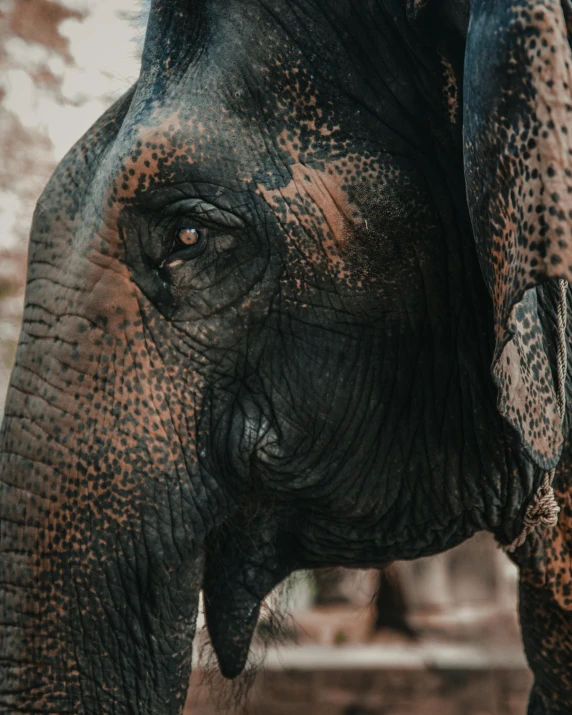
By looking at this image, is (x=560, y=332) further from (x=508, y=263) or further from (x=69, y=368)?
(x=69, y=368)

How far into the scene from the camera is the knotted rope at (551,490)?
1517mm

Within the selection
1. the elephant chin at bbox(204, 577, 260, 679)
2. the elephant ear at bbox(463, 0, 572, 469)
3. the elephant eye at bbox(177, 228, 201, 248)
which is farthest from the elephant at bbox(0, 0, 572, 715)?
the elephant ear at bbox(463, 0, 572, 469)

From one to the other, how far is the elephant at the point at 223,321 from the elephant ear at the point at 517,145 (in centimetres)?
22

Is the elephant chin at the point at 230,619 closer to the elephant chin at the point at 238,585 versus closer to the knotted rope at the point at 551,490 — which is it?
the elephant chin at the point at 238,585

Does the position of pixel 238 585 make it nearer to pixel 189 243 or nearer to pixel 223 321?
pixel 223 321

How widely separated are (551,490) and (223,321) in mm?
609

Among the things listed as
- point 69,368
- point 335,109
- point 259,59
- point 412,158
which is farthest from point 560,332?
point 69,368

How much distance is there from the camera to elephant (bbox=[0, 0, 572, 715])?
1.45 m

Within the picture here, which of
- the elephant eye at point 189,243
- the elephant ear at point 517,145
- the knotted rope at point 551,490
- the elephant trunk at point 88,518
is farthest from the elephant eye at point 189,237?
the knotted rope at point 551,490

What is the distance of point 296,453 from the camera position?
1.56 meters

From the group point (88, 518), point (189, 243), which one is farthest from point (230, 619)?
point (189, 243)

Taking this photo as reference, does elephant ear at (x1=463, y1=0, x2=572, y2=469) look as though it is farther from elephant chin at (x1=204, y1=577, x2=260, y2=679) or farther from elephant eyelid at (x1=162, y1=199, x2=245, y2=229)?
elephant chin at (x1=204, y1=577, x2=260, y2=679)

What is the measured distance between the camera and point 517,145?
112 centimetres

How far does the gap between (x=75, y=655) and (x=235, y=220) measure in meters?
0.69
